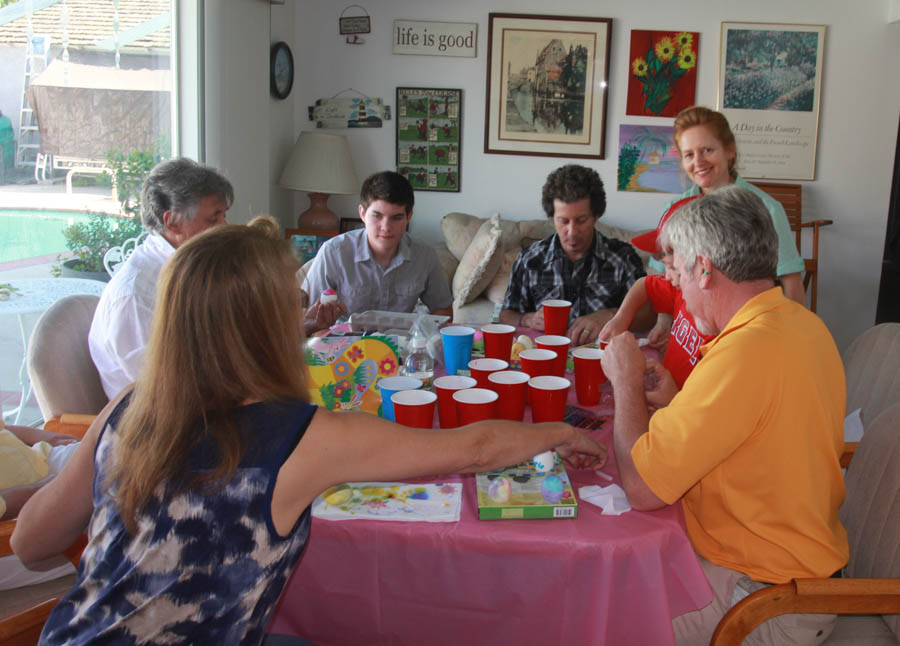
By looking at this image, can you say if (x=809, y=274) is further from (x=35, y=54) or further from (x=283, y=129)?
(x=35, y=54)

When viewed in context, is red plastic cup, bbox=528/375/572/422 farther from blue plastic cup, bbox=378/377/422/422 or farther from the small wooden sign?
the small wooden sign

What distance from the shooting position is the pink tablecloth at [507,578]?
1.20 metres

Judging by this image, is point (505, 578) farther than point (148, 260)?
No

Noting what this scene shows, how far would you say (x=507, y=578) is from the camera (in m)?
1.22

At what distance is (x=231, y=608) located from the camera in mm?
1010

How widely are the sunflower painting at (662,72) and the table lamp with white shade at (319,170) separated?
1.91 m

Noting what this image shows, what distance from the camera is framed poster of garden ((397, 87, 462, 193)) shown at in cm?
496

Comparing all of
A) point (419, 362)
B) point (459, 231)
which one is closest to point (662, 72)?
point (459, 231)

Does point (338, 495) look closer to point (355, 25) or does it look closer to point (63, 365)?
point (63, 365)

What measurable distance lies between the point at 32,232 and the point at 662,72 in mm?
3819

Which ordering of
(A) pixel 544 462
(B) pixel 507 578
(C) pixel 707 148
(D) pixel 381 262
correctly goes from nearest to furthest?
(B) pixel 507 578 → (A) pixel 544 462 → (C) pixel 707 148 → (D) pixel 381 262

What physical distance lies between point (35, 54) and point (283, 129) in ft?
6.98

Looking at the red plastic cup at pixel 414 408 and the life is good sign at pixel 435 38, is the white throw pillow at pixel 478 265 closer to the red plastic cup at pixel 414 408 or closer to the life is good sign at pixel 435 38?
the life is good sign at pixel 435 38

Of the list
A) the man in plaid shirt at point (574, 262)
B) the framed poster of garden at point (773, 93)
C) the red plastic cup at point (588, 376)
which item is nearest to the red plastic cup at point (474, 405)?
the red plastic cup at point (588, 376)
